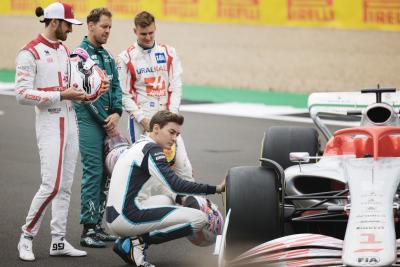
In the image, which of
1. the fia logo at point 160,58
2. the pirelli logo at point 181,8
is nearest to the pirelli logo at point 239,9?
the pirelli logo at point 181,8

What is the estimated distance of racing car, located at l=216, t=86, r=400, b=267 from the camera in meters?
5.82

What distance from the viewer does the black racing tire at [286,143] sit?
834 centimetres

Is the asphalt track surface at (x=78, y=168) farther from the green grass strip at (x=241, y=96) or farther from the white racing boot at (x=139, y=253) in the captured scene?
the green grass strip at (x=241, y=96)

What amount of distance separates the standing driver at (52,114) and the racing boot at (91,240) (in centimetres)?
30

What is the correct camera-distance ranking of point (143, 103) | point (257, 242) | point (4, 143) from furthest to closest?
point (4, 143) < point (143, 103) < point (257, 242)

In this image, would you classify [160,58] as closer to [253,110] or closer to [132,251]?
[132,251]

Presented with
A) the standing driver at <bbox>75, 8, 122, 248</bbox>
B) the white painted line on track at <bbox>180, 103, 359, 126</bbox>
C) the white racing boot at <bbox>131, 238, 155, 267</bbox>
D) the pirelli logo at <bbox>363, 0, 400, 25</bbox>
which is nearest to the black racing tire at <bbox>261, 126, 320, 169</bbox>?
the standing driver at <bbox>75, 8, 122, 248</bbox>

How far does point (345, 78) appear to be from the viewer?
57.8 feet

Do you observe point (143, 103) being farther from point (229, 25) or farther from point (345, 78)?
point (229, 25)

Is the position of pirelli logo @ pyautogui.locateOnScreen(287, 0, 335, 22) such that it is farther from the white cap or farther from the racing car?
the white cap

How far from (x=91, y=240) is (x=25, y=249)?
60 centimetres

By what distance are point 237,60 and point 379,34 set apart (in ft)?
9.47

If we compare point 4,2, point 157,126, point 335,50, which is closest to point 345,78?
point 335,50

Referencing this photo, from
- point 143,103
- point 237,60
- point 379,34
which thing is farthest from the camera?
point 237,60
